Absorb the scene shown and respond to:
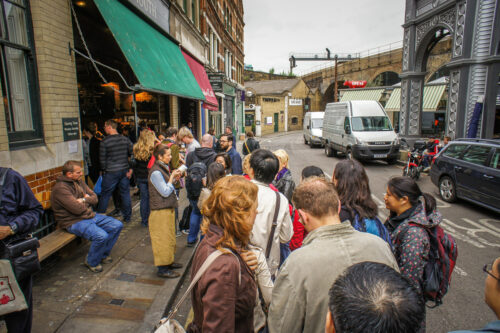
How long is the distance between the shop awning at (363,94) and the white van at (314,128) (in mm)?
6214

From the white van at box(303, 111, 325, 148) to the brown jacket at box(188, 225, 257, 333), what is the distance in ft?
67.1

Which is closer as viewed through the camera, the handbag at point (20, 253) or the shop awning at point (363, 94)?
the handbag at point (20, 253)

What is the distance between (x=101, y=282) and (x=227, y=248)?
3068 millimetres

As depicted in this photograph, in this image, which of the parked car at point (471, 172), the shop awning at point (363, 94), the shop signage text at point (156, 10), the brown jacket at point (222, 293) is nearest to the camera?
the brown jacket at point (222, 293)

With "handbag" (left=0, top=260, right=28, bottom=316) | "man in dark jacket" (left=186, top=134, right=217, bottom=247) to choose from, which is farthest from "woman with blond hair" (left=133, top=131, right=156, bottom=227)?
"handbag" (left=0, top=260, right=28, bottom=316)

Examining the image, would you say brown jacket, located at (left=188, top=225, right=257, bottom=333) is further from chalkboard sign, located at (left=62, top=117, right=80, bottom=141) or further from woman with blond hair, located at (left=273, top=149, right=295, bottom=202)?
chalkboard sign, located at (left=62, top=117, right=80, bottom=141)

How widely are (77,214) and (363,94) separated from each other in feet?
96.3

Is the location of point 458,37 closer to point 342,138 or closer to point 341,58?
point 342,138

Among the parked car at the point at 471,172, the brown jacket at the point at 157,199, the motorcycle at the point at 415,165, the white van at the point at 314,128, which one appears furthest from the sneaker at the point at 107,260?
the white van at the point at 314,128

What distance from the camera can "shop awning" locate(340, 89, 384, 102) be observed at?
1082 inches

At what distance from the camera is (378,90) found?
27.6 metres

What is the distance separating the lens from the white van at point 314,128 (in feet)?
71.0

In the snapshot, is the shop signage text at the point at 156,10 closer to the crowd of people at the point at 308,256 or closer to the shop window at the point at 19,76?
the shop window at the point at 19,76

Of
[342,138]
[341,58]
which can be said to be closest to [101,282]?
[342,138]
